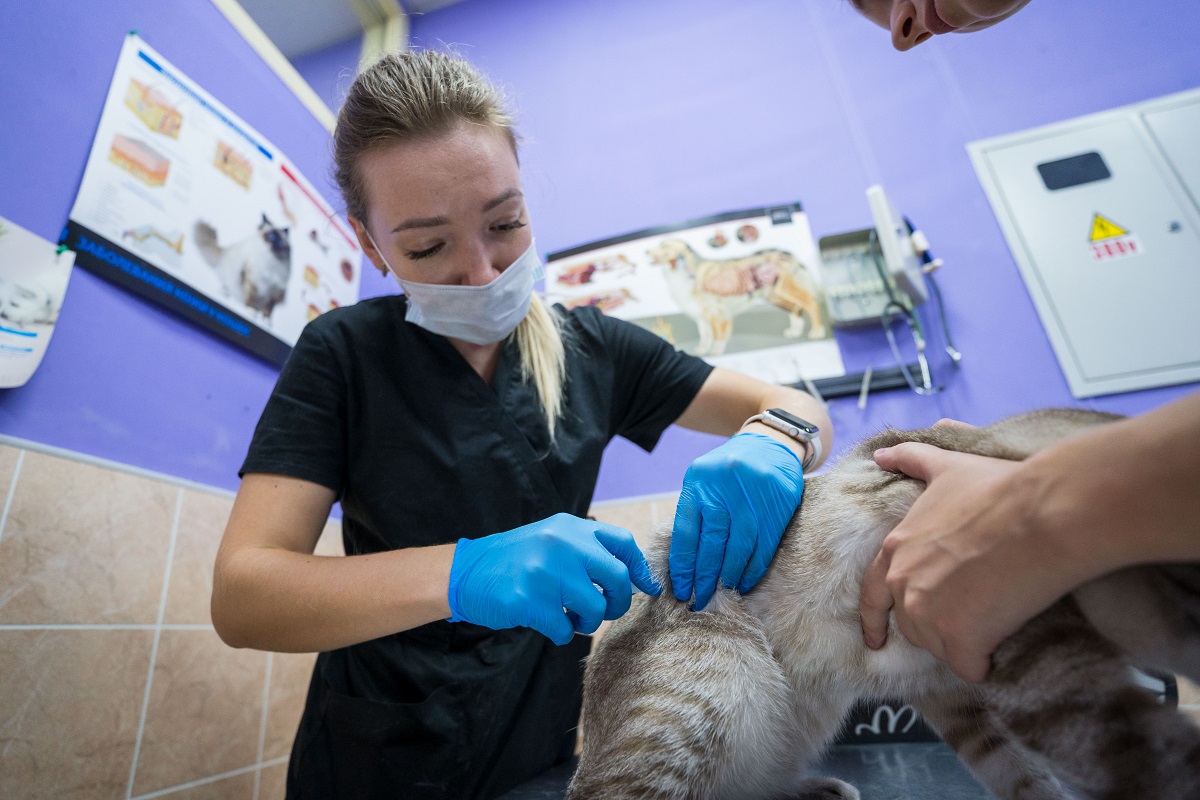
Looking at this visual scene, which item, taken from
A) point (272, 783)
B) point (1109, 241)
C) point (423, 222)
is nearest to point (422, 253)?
point (423, 222)

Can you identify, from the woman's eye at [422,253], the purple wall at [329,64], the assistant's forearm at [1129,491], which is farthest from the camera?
the purple wall at [329,64]

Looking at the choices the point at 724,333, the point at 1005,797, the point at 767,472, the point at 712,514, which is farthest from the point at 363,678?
the point at 724,333

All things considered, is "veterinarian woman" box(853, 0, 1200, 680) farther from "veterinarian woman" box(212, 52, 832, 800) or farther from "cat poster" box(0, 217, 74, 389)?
"cat poster" box(0, 217, 74, 389)

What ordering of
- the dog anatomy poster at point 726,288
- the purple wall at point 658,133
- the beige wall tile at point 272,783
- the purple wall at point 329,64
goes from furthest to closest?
the purple wall at point 329,64 < the dog anatomy poster at point 726,288 < the beige wall tile at point 272,783 < the purple wall at point 658,133

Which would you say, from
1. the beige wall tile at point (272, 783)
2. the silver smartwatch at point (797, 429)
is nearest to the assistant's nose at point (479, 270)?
the silver smartwatch at point (797, 429)

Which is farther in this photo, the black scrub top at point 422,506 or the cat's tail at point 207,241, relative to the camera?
the cat's tail at point 207,241

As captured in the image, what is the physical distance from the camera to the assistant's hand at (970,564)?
23.4 inches

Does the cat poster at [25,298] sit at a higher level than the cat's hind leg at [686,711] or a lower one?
higher

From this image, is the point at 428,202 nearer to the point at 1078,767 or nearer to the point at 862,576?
the point at 862,576

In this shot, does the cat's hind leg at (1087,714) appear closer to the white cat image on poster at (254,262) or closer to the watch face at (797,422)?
the watch face at (797,422)

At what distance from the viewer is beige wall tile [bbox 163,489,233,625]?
1.66m

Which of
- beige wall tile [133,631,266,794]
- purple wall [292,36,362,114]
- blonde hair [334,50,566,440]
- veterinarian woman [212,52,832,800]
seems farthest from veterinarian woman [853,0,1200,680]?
purple wall [292,36,362,114]

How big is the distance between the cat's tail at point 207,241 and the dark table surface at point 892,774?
1.87 meters

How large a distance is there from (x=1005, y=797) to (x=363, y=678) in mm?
1207
